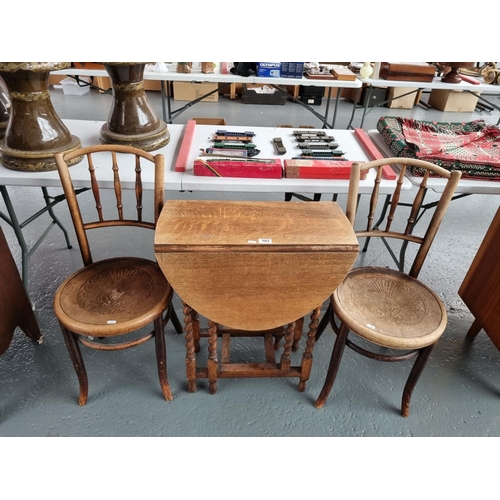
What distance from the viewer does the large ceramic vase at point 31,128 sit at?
161 cm

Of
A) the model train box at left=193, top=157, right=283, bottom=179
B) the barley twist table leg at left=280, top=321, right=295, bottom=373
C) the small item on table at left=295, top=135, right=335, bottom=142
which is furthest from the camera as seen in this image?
the small item on table at left=295, top=135, right=335, bottom=142

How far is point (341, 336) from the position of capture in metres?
1.56

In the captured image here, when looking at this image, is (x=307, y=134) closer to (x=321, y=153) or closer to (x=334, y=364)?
(x=321, y=153)

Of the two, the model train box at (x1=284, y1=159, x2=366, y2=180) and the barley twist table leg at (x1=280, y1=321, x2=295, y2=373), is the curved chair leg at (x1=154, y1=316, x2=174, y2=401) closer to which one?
the barley twist table leg at (x1=280, y1=321, x2=295, y2=373)

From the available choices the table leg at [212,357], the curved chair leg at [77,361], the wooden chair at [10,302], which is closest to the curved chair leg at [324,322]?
the table leg at [212,357]

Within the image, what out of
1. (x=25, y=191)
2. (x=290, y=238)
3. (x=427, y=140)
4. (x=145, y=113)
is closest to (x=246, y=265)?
(x=290, y=238)

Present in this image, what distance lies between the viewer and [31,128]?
168 cm

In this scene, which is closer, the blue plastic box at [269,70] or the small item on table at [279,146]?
the small item on table at [279,146]

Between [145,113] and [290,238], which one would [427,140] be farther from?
[145,113]

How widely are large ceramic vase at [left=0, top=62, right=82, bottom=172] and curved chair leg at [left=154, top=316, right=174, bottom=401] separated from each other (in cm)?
89

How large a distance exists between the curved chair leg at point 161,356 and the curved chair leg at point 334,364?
665 millimetres

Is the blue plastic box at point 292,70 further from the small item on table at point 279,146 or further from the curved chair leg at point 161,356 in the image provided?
the curved chair leg at point 161,356

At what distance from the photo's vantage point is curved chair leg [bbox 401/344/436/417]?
5.03ft

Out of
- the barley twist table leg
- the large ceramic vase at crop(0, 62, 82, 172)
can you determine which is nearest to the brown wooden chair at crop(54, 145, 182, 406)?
the large ceramic vase at crop(0, 62, 82, 172)
